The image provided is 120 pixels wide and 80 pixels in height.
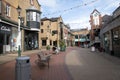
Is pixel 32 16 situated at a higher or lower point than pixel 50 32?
higher

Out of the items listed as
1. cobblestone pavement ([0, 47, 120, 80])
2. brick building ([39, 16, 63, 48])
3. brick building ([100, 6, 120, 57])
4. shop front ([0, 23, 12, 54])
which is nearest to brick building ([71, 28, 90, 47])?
brick building ([39, 16, 63, 48])

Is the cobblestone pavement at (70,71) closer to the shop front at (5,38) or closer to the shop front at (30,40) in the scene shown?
the shop front at (5,38)

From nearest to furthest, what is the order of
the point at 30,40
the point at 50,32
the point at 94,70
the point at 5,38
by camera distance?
1. the point at 94,70
2. the point at 5,38
3. the point at 30,40
4. the point at 50,32

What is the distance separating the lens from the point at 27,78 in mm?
6324

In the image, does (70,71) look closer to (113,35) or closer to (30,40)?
(113,35)

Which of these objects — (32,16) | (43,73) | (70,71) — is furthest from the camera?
(32,16)

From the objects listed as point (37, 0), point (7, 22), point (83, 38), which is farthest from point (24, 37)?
point (83, 38)

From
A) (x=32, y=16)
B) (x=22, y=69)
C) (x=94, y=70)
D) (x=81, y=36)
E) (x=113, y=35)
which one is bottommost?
(x=94, y=70)

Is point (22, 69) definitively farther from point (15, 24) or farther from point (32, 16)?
point (32, 16)

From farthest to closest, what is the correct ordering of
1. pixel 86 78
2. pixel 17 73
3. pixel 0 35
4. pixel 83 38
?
pixel 83 38, pixel 0 35, pixel 86 78, pixel 17 73

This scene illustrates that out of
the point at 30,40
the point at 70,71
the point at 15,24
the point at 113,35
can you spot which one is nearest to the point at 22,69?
the point at 70,71

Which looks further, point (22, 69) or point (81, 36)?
point (81, 36)

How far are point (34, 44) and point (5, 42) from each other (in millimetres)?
12204

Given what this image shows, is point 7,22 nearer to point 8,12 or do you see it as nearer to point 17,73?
point 8,12
